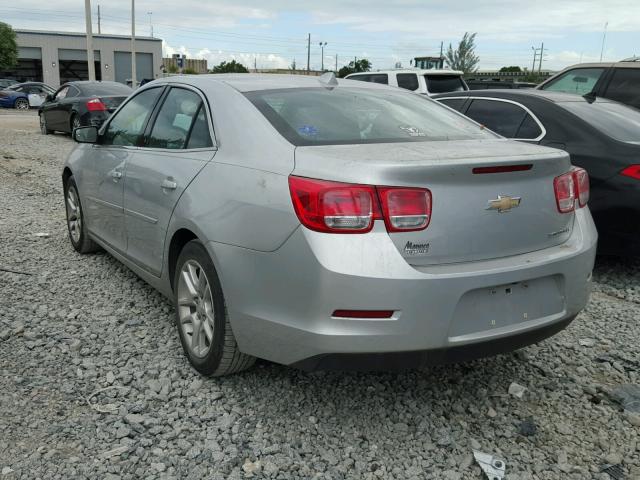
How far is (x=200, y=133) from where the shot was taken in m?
3.40

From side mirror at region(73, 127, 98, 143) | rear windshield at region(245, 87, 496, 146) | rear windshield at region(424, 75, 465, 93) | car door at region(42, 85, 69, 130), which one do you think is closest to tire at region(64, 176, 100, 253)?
side mirror at region(73, 127, 98, 143)

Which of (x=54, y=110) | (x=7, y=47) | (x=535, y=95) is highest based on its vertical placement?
(x=7, y=47)

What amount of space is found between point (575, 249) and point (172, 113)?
2.46 metres

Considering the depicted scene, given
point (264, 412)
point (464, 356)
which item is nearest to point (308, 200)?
point (464, 356)

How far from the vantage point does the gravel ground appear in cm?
259

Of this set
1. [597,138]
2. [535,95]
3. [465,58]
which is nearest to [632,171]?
[597,138]

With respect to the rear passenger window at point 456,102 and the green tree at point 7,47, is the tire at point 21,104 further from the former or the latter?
the green tree at point 7,47

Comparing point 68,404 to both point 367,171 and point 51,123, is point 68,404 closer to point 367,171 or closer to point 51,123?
point 367,171

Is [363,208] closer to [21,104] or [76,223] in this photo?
[76,223]

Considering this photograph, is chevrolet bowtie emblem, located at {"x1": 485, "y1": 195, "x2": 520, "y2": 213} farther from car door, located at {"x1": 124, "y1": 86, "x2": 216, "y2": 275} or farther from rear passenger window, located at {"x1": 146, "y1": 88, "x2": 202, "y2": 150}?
rear passenger window, located at {"x1": 146, "y1": 88, "x2": 202, "y2": 150}

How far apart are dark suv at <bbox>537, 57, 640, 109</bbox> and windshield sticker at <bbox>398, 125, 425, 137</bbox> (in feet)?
16.5

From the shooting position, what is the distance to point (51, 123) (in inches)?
610

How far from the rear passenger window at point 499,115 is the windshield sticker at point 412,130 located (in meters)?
2.68

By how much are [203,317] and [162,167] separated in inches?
37.1
